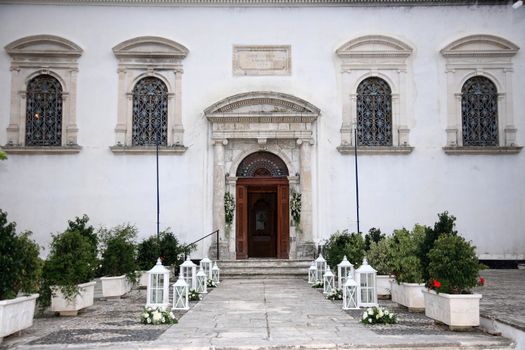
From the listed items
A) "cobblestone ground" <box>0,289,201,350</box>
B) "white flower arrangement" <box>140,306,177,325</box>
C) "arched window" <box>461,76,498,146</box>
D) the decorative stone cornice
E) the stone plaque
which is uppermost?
the decorative stone cornice

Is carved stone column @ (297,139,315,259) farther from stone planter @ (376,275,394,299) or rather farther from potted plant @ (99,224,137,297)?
potted plant @ (99,224,137,297)

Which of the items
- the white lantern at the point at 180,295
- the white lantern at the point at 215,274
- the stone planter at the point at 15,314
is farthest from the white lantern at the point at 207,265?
the stone planter at the point at 15,314

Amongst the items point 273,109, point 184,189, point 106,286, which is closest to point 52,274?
point 106,286

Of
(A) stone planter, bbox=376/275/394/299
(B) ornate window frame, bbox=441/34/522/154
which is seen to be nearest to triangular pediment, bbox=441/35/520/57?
(B) ornate window frame, bbox=441/34/522/154

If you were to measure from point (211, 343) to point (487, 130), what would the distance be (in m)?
14.5

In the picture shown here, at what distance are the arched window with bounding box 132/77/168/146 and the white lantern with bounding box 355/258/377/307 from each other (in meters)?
10.2

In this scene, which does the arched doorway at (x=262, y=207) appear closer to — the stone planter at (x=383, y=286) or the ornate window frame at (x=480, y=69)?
the ornate window frame at (x=480, y=69)

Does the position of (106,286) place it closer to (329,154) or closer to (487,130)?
(329,154)

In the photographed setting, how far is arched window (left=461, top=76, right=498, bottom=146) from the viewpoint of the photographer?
63.6 feet

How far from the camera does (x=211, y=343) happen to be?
24.4ft

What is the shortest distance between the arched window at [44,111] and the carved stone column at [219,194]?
4762 millimetres

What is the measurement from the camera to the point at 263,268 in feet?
58.2

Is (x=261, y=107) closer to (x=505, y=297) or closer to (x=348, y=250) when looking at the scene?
(x=348, y=250)

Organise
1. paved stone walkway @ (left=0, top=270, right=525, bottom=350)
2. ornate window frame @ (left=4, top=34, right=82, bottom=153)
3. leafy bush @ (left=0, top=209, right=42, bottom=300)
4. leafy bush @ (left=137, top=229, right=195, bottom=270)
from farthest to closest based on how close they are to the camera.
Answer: ornate window frame @ (left=4, top=34, right=82, bottom=153), leafy bush @ (left=137, top=229, right=195, bottom=270), leafy bush @ (left=0, top=209, right=42, bottom=300), paved stone walkway @ (left=0, top=270, right=525, bottom=350)
